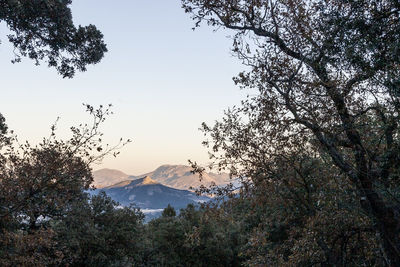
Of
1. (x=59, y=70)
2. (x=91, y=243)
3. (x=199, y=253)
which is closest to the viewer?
(x=59, y=70)

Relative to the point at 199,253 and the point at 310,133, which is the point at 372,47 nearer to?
the point at 310,133

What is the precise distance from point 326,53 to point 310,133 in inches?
117

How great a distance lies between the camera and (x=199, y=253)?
39312mm

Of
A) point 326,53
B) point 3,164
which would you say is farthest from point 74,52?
point 326,53

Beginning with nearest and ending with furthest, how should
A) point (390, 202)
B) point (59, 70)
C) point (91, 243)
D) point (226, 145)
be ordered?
point (390, 202) → point (226, 145) → point (59, 70) → point (91, 243)

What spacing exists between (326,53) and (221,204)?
705cm

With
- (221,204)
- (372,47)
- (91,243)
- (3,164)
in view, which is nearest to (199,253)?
(91,243)

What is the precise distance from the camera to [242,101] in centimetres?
1276

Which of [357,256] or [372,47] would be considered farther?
[357,256]

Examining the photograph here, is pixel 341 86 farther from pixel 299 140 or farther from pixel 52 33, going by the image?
pixel 52 33

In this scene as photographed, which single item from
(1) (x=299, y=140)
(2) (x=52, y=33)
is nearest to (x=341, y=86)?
(1) (x=299, y=140)

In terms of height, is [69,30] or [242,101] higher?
[69,30]

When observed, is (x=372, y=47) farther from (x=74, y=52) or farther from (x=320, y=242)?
(x=74, y=52)

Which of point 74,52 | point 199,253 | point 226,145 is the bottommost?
point 199,253
